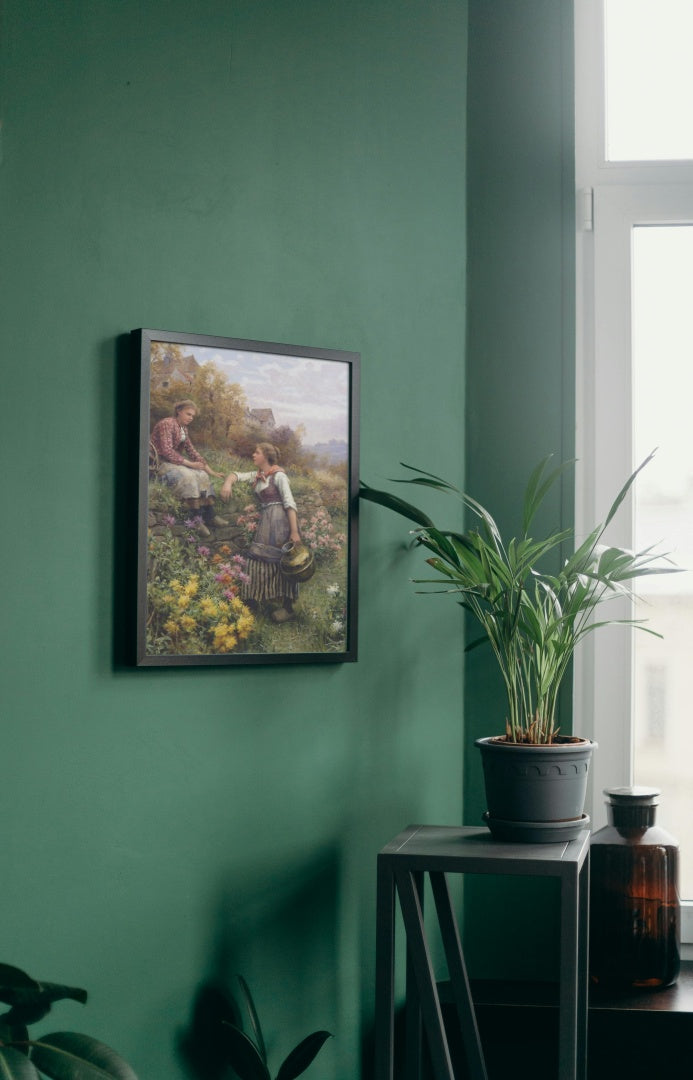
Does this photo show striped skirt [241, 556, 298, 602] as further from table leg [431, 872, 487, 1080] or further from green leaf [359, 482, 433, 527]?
table leg [431, 872, 487, 1080]

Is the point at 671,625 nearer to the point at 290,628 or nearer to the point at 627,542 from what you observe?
Answer: the point at 627,542

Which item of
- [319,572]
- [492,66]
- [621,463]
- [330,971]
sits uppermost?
[492,66]

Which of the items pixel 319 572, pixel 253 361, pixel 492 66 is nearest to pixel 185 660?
pixel 319 572

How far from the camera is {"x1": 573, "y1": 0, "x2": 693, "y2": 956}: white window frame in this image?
262 centimetres

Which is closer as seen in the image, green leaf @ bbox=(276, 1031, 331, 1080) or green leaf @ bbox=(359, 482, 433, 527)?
green leaf @ bbox=(276, 1031, 331, 1080)

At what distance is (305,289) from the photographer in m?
2.29

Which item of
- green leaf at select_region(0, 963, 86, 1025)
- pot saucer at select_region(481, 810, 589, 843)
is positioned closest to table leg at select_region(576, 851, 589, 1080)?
pot saucer at select_region(481, 810, 589, 843)

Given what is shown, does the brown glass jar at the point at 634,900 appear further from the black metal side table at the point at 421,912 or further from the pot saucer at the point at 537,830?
the pot saucer at the point at 537,830

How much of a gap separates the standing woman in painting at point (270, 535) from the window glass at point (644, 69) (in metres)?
1.30

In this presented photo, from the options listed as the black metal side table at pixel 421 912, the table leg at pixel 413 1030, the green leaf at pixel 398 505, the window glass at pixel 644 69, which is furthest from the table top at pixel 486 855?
the window glass at pixel 644 69

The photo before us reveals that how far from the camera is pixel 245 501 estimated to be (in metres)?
2.16

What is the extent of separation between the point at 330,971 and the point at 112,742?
2.48ft

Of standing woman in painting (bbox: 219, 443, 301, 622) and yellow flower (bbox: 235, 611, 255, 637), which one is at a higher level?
standing woman in painting (bbox: 219, 443, 301, 622)

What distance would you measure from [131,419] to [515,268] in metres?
1.14
